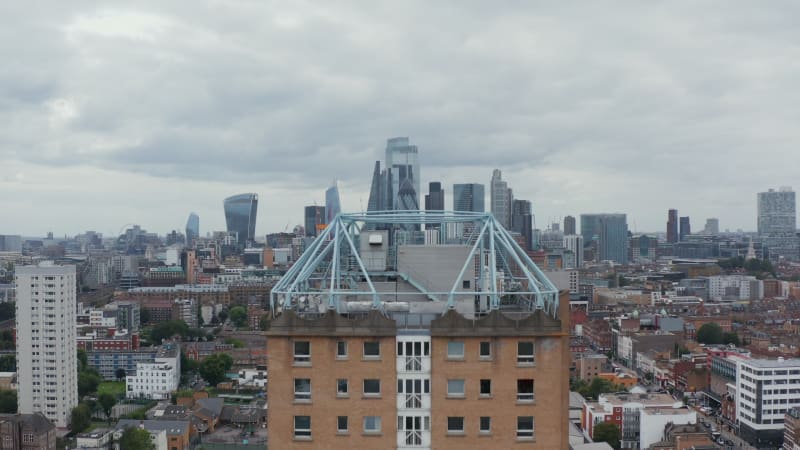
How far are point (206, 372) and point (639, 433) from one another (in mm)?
49106

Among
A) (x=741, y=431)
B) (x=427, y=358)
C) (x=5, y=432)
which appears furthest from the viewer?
(x=741, y=431)

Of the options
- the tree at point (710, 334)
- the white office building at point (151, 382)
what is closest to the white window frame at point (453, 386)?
the white office building at point (151, 382)

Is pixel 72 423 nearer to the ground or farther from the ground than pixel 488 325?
nearer to the ground

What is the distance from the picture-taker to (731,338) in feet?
337

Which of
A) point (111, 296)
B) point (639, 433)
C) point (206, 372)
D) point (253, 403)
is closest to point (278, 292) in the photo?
point (639, 433)

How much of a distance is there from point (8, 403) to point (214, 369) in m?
21.2

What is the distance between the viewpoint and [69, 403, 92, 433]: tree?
227 feet

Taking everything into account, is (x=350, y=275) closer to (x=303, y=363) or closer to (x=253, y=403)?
(x=303, y=363)

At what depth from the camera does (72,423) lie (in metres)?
69.6

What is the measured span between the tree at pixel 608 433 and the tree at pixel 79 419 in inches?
1705

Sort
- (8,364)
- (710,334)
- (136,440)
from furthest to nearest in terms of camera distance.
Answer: (710,334) < (8,364) < (136,440)

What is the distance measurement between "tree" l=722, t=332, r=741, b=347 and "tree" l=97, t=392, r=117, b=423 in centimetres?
7369

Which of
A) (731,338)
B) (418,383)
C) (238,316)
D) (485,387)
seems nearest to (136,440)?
(418,383)

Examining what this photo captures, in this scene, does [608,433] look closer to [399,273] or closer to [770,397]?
[770,397]
